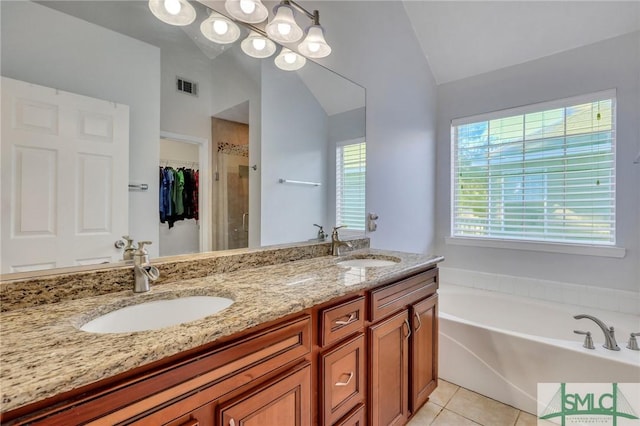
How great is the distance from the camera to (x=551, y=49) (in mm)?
2402

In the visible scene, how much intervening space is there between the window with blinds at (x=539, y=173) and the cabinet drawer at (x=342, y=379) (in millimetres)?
2186

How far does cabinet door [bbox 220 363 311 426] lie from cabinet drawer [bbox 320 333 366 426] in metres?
0.09

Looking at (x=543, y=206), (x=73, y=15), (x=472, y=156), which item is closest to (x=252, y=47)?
(x=73, y=15)

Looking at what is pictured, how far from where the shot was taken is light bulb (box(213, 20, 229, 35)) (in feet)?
4.39

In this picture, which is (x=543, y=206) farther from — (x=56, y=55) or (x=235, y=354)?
(x=56, y=55)

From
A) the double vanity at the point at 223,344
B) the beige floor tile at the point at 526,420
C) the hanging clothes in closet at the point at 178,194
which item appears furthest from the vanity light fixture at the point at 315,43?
the beige floor tile at the point at 526,420

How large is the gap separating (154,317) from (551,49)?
10.8ft

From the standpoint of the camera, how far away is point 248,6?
1.37 meters

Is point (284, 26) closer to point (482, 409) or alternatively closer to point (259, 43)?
point (259, 43)

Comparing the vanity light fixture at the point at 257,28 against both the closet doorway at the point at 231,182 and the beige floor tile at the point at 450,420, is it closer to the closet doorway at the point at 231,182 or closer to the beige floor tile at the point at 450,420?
the closet doorway at the point at 231,182

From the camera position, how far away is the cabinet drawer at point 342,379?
3.39ft


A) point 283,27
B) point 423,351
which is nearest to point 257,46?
point 283,27

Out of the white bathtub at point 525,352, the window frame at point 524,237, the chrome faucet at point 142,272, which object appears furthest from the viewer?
the window frame at point 524,237

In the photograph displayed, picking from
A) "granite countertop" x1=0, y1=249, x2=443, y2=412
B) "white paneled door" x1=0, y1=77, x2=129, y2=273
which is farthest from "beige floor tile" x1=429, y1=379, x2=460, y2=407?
"white paneled door" x1=0, y1=77, x2=129, y2=273
